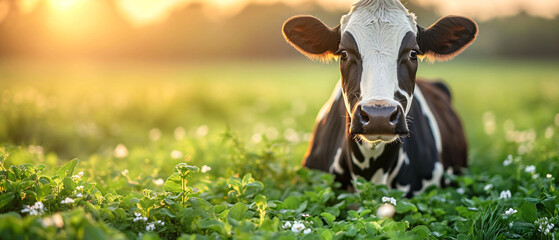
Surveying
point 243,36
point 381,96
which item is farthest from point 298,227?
point 243,36

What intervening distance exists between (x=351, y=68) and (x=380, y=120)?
632mm

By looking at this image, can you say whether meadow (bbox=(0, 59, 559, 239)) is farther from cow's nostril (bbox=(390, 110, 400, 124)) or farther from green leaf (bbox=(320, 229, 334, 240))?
cow's nostril (bbox=(390, 110, 400, 124))

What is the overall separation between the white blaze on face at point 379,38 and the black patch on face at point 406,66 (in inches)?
1.5

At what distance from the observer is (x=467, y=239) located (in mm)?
3197

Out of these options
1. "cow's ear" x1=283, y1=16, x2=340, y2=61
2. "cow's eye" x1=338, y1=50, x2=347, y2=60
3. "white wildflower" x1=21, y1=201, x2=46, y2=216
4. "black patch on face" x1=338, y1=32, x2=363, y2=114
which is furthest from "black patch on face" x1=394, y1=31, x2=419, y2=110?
"white wildflower" x1=21, y1=201, x2=46, y2=216

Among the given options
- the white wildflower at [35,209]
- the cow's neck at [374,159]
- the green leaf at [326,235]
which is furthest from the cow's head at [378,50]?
the white wildflower at [35,209]

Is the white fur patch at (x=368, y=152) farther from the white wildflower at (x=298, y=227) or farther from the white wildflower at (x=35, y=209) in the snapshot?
the white wildflower at (x=35, y=209)

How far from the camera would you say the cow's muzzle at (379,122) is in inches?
124

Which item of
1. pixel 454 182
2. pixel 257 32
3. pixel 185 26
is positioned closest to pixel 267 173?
pixel 454 182

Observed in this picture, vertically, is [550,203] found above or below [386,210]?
below

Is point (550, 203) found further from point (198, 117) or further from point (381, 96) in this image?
point (198, 117)

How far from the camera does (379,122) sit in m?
3.15

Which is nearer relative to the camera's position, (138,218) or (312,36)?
(138,218)

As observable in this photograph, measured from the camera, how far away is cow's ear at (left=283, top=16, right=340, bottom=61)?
399cm
